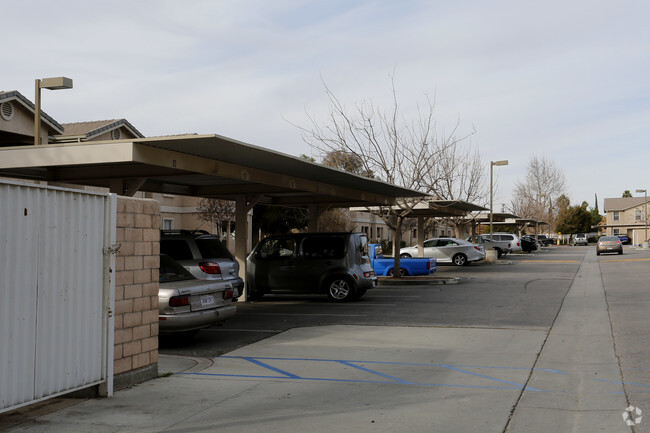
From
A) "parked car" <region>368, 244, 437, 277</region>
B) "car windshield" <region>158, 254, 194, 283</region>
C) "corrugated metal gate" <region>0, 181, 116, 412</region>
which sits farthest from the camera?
"parked car" <region>368, 244, 437, 277</region>

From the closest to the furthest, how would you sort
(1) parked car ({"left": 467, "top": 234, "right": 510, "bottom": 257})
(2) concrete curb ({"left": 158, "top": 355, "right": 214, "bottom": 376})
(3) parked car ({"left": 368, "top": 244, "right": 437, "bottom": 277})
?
(2) concrete curb ({"left": 158, "top": 355, "right": 214, "bottom": 376}), (3) parked car ({"left": 368, "top": 244, "right": 437, "bottom": 277}), (1) parked car ({"left": 467, "top": 234, "right": 510, "bottom": 257})

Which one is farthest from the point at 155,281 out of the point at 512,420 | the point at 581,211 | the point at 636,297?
the point at 581,211

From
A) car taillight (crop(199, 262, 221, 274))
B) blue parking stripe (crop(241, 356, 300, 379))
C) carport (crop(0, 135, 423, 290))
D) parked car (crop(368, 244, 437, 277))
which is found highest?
carport (crop(0, 135, 423, 290))

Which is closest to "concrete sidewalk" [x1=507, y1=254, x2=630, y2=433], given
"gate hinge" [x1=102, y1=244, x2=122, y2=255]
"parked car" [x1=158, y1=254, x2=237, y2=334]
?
"gate hinge" [x1=102, y1=244, x2=122, y2=255]

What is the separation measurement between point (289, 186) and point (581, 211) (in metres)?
99.3

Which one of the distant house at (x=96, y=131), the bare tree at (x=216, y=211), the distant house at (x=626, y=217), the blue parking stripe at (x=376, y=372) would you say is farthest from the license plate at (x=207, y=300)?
the distant house at (x=626, y=217)

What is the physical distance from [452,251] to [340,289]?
61.6 ft

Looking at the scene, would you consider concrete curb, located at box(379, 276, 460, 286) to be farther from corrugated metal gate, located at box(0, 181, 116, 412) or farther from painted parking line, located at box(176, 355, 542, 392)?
corrugated metal gate, located at box(0, 181, 116, 412)

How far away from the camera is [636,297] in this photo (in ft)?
55.4

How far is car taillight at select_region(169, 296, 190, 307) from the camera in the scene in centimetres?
934

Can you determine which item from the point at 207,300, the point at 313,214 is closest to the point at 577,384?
the point at 207,300

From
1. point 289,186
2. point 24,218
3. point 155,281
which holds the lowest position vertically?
point 155,281

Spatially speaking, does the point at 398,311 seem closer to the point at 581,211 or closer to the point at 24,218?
the point at 24,218

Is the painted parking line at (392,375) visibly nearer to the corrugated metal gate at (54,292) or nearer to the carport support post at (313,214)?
the corrugated metal gate at (54,292)
